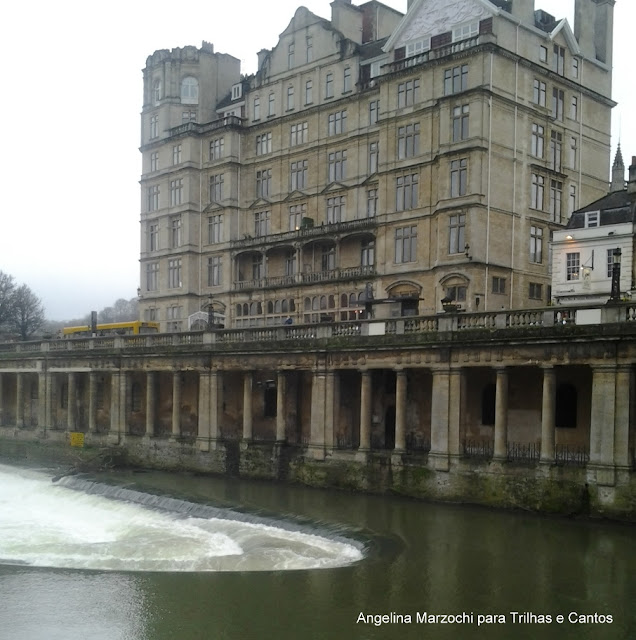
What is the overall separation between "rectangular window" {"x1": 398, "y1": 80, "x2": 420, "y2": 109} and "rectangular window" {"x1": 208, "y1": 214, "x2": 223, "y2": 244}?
69.6 ft

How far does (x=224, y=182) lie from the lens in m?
65.8

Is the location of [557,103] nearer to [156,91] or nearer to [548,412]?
[548,412]

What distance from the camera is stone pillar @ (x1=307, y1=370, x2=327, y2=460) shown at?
3850 cm

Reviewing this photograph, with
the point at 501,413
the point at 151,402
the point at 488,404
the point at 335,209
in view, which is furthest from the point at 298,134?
the point at 501,413

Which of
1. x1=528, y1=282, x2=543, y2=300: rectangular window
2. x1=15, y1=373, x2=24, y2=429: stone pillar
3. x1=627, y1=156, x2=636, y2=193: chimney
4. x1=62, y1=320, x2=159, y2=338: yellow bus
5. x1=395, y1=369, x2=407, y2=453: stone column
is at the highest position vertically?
x1=627, y1=156, x2=636, y2=193: chimney

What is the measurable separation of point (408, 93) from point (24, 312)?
237 feet

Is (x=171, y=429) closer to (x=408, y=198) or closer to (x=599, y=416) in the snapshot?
(x=408, y=198)

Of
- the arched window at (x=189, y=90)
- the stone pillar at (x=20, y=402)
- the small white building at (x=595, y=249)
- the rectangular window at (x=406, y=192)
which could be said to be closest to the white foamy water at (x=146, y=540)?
the stone pillar at (x=20, y=402)

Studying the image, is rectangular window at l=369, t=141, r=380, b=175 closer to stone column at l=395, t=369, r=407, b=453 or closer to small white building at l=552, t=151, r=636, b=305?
small white building at l=552, t=151, r=636, b=305

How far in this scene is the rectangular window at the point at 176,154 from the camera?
68.3m

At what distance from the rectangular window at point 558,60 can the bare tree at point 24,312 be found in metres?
73.5

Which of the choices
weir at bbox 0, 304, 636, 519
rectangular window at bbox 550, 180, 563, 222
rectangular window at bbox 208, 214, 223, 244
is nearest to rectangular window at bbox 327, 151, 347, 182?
rectangular window at bbox 208, 214, 223, 244

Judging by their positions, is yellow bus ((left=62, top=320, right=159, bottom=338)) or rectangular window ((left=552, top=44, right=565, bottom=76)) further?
yellow bus ((left=62, top=320, right=159, bottom=338))

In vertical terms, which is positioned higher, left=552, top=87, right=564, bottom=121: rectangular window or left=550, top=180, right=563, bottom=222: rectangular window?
left=552, top=87, right=564, bottom=121: rectangular window
